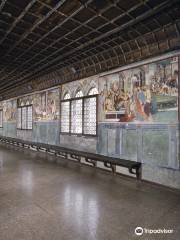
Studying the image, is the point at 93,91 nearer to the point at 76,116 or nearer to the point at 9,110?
the point at 76,116

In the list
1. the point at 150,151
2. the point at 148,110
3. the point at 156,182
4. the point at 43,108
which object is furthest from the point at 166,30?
the point at 43,108

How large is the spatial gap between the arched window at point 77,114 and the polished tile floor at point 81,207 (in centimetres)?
250

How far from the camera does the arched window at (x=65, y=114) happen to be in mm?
8617

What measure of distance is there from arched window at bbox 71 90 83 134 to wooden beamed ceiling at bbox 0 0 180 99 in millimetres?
943

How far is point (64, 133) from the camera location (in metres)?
8.71

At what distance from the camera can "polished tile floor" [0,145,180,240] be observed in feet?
9.25

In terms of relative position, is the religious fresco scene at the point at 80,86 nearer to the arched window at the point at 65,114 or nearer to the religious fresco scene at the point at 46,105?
the arched window at the point at 65,114

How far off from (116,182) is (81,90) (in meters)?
3.91

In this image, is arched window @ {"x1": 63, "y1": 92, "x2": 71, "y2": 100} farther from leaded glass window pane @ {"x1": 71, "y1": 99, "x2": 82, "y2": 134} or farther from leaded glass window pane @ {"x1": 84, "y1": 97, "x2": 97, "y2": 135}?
leaded glass window pane @ {"x1": 84, "y1": 97, "x2": 97, "y2": 135}

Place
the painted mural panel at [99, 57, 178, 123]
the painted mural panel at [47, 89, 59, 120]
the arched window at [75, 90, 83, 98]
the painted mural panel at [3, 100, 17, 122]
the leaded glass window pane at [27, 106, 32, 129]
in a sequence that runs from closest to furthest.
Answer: the painted mural panel at [99, 57, 178, 123] → the arched window at [75, 90, 83, 98] → the painted mural panel at [47, 89, 59, 120] → the leaded glass window pane at [27, 106, 32, 129] → the painted mural panel at [3, 100, 17, 122]

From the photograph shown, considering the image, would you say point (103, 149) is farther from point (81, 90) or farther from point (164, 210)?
point (164, 210)

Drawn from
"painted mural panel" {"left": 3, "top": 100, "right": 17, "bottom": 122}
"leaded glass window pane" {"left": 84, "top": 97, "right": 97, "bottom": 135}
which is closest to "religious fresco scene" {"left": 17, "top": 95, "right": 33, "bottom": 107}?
"painted mural panel" {"left": 3, "top": 100, "right": 17, "bottom": 122}

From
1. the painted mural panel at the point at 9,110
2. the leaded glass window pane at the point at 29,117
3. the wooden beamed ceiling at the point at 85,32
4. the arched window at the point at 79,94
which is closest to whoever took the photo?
the wooden beamed ceiling at the point at 85,32

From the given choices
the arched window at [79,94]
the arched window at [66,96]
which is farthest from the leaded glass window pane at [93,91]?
the arched window at [66,96]
